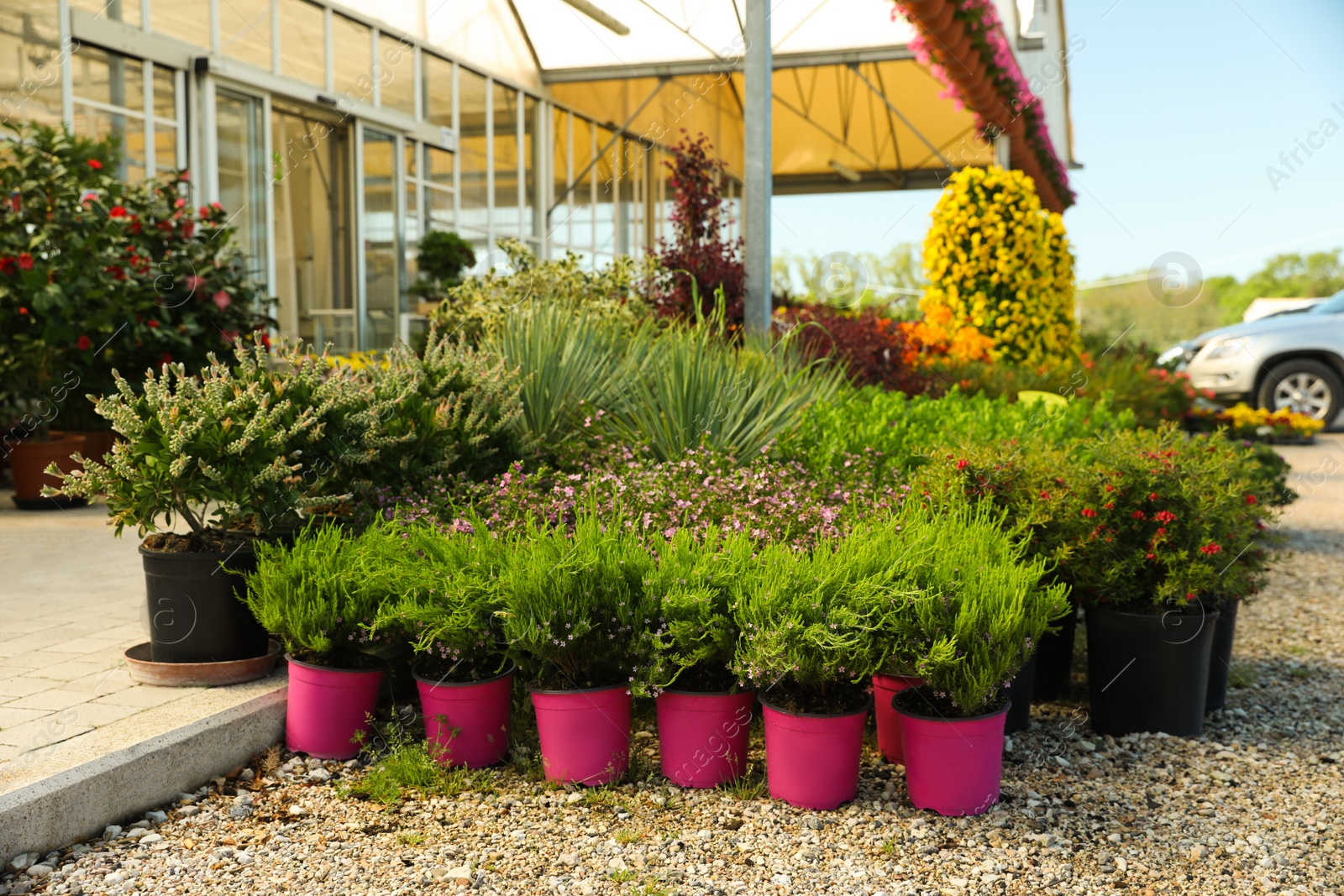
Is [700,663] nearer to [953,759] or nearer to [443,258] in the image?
[953,759]

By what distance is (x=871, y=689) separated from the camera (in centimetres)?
326

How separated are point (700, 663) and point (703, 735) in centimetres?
20

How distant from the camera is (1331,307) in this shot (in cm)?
1245

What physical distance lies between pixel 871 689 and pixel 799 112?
1306cm

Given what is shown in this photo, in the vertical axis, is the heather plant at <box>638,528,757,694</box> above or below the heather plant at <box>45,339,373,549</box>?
below

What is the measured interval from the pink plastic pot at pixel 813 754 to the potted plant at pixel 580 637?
16.0 inches

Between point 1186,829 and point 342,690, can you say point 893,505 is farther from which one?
point 342,690

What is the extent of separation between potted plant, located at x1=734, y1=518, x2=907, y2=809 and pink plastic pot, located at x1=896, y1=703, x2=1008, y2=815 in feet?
0.48

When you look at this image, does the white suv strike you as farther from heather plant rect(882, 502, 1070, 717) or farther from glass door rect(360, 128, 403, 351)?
heather plant rect(882, 502, 1070, 717)

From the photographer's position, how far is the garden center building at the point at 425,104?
7.41 meters

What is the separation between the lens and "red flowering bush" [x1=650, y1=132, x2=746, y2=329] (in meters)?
7.22

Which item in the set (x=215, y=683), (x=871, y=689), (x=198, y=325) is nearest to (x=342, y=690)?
(x=215, y=683)

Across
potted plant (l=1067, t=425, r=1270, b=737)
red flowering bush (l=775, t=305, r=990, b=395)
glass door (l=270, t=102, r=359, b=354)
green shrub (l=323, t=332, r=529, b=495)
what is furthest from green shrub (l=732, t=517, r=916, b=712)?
glass door (l=270, t=102, r=359, b=354)


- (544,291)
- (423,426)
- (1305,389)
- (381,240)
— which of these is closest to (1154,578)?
(423,426)
